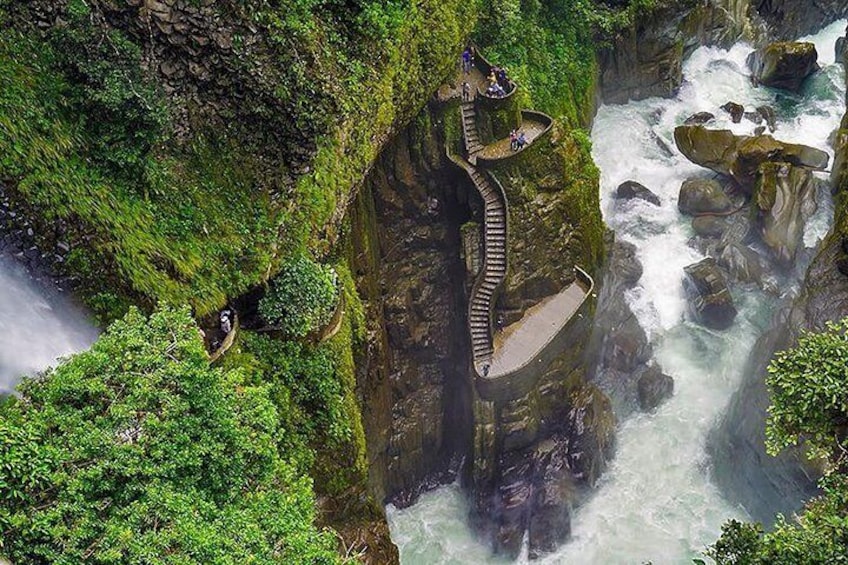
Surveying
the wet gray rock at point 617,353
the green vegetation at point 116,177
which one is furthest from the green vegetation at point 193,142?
the wet gray rock at point 617,353

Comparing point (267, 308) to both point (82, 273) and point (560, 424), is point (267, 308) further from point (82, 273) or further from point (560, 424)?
point (560, 424)

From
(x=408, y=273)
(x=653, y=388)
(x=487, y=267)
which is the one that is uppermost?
(x=408, y=273)

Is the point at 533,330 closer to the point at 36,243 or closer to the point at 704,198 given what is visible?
the point at 704,198

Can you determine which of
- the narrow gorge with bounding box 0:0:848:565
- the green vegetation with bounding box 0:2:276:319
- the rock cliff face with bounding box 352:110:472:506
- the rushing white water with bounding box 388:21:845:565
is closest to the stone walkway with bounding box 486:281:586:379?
the narrow gorge with bounding box 0:0:848:565

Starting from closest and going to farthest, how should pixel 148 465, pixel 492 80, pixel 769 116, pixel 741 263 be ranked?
pixel 148 465 → pixel 492 80 → pixel 741 263 → pixel 769 116

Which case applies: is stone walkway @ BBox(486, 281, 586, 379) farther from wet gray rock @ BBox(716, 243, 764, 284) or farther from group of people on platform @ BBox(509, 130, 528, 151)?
wet gray rock @ BBox(716, 243, 764, 284)

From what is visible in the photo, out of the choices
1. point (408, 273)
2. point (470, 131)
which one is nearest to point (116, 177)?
point (408, 273)
